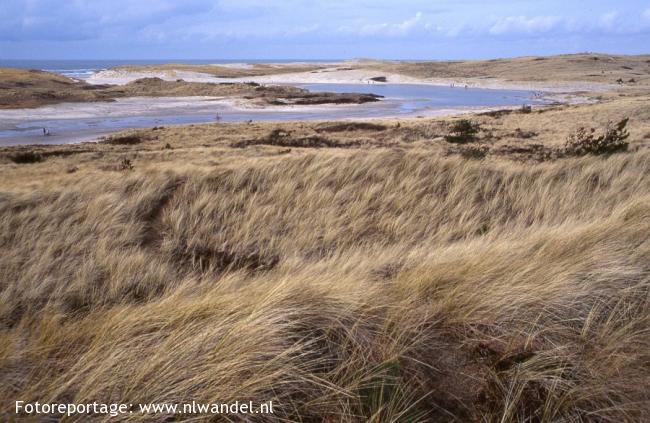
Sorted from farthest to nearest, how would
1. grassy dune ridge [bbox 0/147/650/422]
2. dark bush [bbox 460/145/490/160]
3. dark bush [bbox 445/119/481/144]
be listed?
dark bush [bbox 445/119/481/144] → dark bush [bbox 460/145/490/160] → grassy dune ridge [bbox 0/147/650/422]

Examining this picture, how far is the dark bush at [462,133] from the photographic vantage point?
18.9 m

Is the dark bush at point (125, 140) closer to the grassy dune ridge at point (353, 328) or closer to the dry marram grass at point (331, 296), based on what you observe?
the dry marram grass at point (331, 296)

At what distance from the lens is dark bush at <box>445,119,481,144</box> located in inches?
744

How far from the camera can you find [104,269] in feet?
19.1

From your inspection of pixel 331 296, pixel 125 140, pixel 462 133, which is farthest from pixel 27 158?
pixel 331 296

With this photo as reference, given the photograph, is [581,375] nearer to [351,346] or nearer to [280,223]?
[351,346]

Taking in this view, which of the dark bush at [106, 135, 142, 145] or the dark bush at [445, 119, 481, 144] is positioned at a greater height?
the dark bush at [445, 119, 481, 144]

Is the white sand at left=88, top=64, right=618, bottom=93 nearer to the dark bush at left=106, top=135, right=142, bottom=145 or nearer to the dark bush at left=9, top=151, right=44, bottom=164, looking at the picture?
the dark bush at left=106, top=135, right=142, bottom=145

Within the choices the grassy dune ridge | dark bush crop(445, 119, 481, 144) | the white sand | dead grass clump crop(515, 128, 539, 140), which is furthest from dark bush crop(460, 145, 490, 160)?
the white sand

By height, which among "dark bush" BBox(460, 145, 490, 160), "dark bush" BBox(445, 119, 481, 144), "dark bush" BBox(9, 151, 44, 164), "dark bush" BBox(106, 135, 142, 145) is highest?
"dark bush" BBox(445, 119, 481, 144)

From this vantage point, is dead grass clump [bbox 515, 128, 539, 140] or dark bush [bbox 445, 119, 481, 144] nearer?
dark bush [bbox 445, 119, 481, 144]

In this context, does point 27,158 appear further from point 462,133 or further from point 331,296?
point 331,296

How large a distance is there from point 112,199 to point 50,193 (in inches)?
45.7

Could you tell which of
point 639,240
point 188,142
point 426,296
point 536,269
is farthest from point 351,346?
point 188,142
